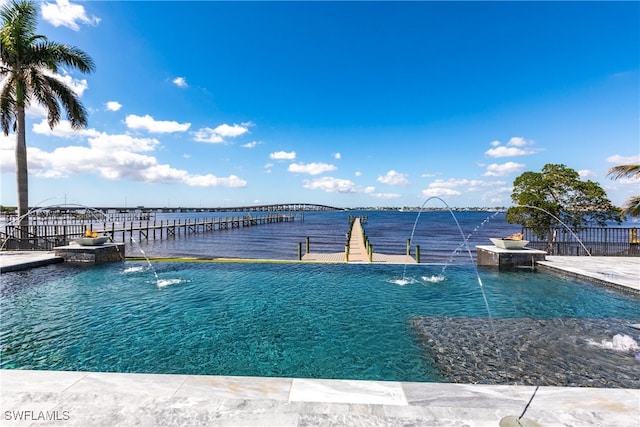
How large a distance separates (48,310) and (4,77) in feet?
65.6

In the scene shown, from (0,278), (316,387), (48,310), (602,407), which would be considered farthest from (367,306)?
(0,278)

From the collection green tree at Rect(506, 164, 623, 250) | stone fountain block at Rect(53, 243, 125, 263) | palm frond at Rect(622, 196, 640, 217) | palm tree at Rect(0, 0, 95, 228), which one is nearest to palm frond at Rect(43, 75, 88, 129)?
palm tree at Rect(0, 0, 95, 228)

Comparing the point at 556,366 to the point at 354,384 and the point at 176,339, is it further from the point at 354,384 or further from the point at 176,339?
the point at 176,339

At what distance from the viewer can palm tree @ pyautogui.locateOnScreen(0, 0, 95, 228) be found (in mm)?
18703

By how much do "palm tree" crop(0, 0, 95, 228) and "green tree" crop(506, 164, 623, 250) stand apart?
3140 cm

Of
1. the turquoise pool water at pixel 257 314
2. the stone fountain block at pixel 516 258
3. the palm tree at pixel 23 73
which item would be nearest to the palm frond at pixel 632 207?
the stone fountain block at pixel 516 258

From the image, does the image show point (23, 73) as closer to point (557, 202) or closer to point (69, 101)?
point (69, 101)

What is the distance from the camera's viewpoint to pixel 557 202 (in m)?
20.0

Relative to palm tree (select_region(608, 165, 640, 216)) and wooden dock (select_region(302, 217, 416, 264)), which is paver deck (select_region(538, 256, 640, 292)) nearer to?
palm tree (select_region(608, 165, 640, 216))

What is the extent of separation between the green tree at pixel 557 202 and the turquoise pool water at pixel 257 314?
9.16 m

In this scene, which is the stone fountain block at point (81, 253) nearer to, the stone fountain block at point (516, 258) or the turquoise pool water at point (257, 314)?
the turquoise pool water at point (257, 314)

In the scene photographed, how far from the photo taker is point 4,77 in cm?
1936

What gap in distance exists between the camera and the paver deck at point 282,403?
3354mm

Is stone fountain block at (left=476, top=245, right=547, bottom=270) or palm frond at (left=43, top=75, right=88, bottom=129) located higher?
palm frond at (left=43, top=75, right=88, bottom=129)
